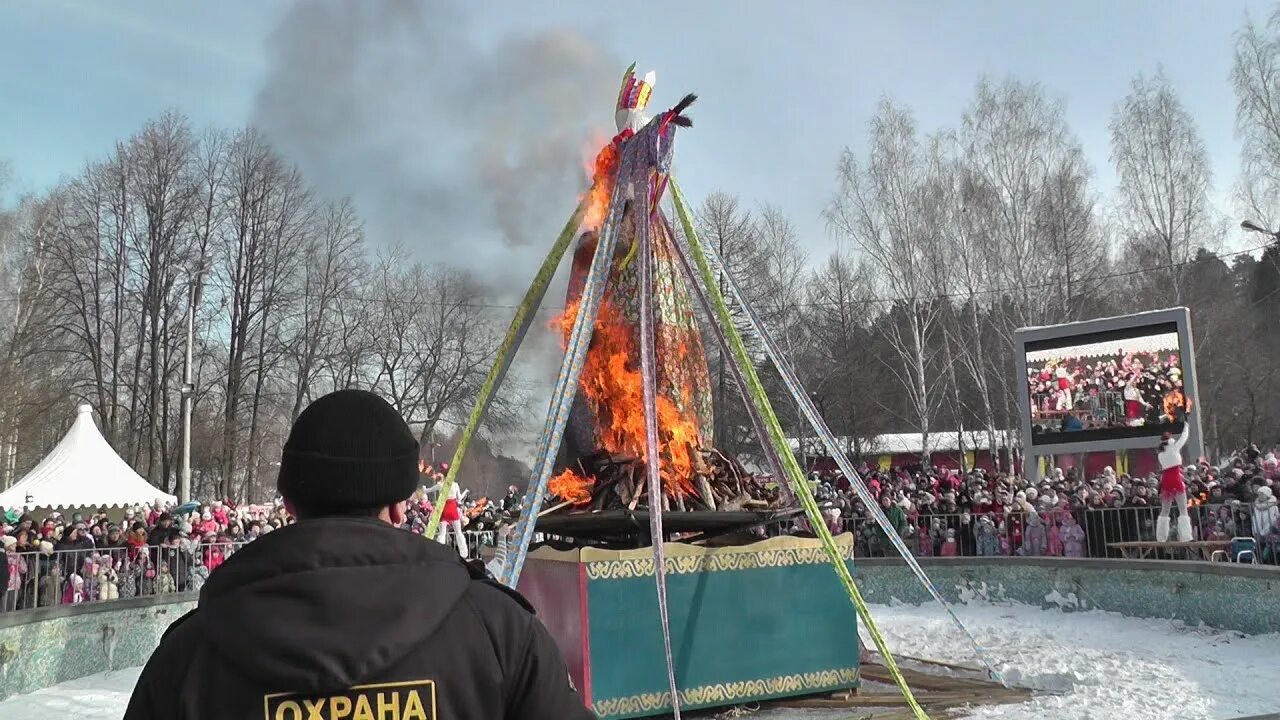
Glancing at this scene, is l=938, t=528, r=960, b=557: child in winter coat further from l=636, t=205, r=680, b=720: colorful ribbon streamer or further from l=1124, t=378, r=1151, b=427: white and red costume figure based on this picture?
l=636, t=205, r=680, b=720: colorful ribbon streamer

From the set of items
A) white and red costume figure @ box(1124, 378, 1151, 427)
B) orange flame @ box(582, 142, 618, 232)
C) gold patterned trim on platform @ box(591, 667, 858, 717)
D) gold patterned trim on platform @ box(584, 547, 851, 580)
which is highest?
orange flame @ box(582, 142, 618, 232)

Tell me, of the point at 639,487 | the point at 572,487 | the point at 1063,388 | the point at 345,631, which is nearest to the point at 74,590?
the point at 572,487

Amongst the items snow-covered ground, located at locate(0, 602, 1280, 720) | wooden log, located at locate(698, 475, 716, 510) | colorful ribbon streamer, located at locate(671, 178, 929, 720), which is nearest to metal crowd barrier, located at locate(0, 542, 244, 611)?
snow-covered ground, located at locate(0, 602, 1280, 720)

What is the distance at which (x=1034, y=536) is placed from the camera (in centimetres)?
1630

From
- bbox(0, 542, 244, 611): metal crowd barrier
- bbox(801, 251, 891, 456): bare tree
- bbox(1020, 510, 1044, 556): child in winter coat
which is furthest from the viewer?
bbox(801, 251, 891, 456): bare tree

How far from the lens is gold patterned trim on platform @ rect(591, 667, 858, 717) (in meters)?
7.42

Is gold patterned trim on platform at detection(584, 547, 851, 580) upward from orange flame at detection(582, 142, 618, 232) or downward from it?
downward

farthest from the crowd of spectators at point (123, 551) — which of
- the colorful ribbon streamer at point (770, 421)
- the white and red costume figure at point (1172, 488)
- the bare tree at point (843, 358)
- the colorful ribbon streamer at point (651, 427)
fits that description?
the bare tree at point (843, 358)

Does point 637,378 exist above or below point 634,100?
below

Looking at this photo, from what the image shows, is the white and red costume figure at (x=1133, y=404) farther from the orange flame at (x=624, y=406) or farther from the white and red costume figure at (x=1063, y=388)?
the orange flame at (x=624, y=406)

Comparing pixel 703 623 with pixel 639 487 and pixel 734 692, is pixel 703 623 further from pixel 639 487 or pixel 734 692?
pixel 639 487

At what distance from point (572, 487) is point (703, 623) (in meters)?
1.71

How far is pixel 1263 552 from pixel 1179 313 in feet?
31.0

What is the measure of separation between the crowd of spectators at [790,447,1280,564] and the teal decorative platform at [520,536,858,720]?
6559mm
